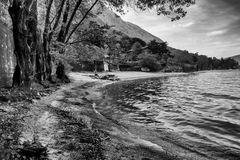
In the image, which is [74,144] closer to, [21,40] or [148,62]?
[21,40]

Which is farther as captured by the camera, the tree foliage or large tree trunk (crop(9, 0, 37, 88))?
the tree foliage

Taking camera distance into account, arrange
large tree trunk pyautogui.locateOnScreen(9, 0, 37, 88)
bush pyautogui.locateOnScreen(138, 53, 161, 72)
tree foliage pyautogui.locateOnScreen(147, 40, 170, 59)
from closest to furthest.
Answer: large tree trunk pyautogui.locateOnScreen(9, 0, 37, 88) → bush pyautogui.locateOnScreen(138, 53, 161, 72) → tree foliage pyautogui.locateOnScreen(147, 40, 170, 59)

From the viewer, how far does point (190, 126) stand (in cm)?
831

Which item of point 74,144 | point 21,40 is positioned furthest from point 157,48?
point 74,144

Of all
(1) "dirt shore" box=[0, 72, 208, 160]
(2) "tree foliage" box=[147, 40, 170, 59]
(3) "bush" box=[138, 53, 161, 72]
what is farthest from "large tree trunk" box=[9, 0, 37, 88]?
(2) "tree foliage" box=[147, 40, 170, 59]

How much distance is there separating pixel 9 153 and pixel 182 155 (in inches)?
157

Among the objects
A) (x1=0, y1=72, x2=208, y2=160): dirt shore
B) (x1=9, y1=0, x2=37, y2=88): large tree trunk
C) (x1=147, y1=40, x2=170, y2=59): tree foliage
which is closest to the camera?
(x1=0, y1=72, x2=208, y2=160): dirt shore

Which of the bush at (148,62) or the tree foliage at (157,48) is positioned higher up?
the tree foliage at (157,48)

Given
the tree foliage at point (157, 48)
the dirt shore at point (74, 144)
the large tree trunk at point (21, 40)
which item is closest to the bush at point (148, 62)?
the tree foliage at point (157, 48)

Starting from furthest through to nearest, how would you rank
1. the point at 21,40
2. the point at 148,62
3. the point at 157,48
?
the point at 157,48 < the point at 148,62 < the point at 21,40

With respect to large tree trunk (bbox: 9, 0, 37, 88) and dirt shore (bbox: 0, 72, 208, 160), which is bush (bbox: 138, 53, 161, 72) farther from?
dirt shore (bbox: 0, 72, 208, 160)

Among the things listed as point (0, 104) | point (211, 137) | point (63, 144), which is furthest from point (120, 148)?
point (0, 104)

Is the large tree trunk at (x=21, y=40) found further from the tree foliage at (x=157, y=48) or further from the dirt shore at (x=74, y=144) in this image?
the tree foliage at (x=157, y=48)

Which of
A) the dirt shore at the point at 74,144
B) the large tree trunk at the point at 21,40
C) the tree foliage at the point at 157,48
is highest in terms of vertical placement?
the tree foliage at the point at 157,48
